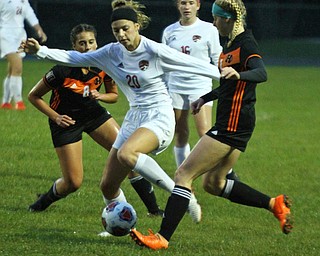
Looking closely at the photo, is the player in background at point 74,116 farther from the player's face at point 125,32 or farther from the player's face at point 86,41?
the player's face at point 125,32

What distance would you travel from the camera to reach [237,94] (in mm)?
8312

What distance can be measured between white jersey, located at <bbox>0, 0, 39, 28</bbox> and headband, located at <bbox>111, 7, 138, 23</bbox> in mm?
11324

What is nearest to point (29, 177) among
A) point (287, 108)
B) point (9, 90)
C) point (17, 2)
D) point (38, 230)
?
point (38, 230)

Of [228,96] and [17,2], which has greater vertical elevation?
[228,96]

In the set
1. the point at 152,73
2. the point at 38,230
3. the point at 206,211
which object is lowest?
the point at 206,211

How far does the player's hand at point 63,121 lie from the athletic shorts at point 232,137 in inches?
71.1

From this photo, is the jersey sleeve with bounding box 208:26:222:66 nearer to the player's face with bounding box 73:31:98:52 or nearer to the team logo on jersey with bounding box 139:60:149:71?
the player's face with bounding box 73:31:98:52

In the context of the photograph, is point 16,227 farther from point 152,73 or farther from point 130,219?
point 152,73

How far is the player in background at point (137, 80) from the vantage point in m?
8.48

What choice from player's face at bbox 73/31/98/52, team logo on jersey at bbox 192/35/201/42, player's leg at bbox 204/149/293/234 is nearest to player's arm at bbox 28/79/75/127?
player's face at bbox 73/31/98/52

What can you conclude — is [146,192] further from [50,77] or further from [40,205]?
[50,77]

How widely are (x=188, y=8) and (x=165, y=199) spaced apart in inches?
88.3

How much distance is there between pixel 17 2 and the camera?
779 inches

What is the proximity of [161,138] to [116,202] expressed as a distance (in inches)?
26.1
